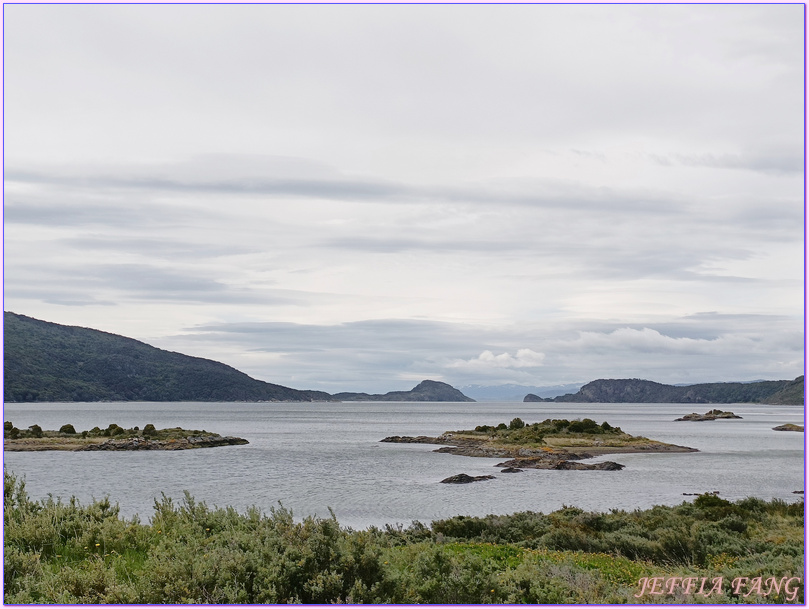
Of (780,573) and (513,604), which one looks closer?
(513,604)

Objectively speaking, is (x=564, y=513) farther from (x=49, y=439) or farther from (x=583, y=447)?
(x=49, y=439)

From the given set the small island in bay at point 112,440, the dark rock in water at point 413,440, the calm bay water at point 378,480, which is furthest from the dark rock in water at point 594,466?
the small island in bay at point 112,440

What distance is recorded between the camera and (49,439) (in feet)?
267

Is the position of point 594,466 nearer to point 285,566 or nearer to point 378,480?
point 378,480

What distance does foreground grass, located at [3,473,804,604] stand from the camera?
8.20 metres

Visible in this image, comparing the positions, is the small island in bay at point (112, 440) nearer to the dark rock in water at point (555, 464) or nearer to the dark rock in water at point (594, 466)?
the dark rock in water at point (555, 464)

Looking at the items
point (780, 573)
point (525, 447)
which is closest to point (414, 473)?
point (525, 447)

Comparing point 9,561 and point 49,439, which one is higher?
point 9,561

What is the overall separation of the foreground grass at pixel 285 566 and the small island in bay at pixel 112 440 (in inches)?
2753

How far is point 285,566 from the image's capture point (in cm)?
830

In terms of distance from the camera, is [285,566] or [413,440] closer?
[285,566]

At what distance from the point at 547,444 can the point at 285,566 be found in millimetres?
73556

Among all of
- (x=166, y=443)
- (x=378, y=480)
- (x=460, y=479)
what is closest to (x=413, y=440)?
(x=166, y=443)

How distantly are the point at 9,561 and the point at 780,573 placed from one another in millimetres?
10873
